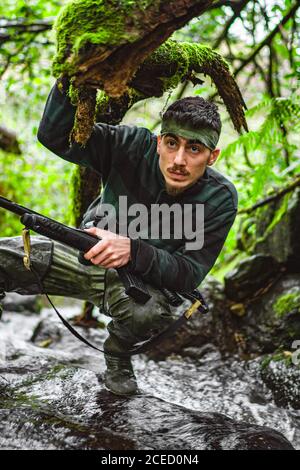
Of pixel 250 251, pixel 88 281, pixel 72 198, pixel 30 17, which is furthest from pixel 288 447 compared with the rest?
pixel 30 17

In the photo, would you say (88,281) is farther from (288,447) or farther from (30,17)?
(30,17)

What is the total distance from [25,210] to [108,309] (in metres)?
1.02

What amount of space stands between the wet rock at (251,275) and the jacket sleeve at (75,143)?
2918 millimetres

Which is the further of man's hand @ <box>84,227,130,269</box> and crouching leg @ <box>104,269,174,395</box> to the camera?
crouching leg @ <box>104,269,174,395</box>

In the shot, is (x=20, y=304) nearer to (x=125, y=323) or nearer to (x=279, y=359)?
(x=279, y=359)

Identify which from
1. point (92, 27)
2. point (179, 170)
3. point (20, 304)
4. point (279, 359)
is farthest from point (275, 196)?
point (20, 304)

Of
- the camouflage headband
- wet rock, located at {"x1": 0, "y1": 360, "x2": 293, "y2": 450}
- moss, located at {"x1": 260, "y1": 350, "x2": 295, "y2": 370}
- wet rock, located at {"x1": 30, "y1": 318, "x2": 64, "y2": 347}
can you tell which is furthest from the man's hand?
wet rock, located at {"x1": 30, "y1": 318, "x2": 64, "y2": 347}

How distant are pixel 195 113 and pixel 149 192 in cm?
67

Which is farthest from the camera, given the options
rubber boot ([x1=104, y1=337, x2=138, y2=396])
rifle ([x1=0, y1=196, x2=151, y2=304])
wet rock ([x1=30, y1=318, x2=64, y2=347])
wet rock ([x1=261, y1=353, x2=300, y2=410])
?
wet rock ([x1=30, y1=318, x2=64, y2=347])

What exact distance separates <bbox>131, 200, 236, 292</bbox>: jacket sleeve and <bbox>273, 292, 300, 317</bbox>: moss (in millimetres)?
2154

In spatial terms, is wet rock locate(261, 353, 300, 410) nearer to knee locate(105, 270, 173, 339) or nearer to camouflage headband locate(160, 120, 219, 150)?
knee locate(105, 270, 173, 339)

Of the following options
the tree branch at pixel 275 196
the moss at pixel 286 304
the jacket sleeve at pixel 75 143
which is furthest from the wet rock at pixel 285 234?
the jacket sleeve at pixel 75 143

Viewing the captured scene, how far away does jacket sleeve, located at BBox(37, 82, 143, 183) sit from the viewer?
2.75m

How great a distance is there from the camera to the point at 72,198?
15.8 feet
